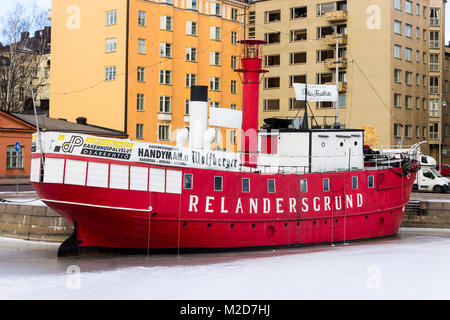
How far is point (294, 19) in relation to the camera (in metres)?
69.1

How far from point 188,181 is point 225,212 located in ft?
6.06

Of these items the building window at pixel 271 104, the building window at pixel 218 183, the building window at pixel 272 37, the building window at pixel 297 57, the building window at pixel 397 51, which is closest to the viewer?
the building window at pixel 218 183

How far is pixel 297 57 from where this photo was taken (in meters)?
69.2

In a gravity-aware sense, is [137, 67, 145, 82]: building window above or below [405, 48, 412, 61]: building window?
below

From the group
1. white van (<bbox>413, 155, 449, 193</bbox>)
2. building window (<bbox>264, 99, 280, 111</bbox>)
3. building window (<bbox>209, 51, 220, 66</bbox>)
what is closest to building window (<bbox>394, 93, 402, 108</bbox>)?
building window (<bbox>264, 99, 280, 111</bbox>)

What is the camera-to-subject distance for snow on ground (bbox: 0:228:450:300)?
1808 centimetres

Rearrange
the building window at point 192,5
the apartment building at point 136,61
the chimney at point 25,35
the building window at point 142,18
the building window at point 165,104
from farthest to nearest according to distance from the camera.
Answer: the chimney at point 25,35 < the building window at point 192,5 < the building window at point 165,104 < the building window at point 142,18 < the apartment building at point 136,61

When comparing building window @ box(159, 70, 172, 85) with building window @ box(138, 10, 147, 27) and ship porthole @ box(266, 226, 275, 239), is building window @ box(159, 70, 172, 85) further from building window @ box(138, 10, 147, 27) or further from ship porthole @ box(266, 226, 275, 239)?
ship porthole @ box(266, 226, 275, 239)

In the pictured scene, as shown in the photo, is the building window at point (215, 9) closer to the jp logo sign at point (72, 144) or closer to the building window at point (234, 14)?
the building window at point (234, 14)

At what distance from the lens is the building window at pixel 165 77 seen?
194 feet

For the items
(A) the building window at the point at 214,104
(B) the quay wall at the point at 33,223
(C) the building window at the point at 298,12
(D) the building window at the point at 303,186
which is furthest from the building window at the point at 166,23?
(D) the building window at the point at 303,186

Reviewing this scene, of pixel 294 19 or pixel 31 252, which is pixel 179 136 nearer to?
pixel 31 252

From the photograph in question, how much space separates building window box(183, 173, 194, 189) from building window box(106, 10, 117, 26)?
3626cm

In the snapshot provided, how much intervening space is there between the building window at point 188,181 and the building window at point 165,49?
36.8 meters
